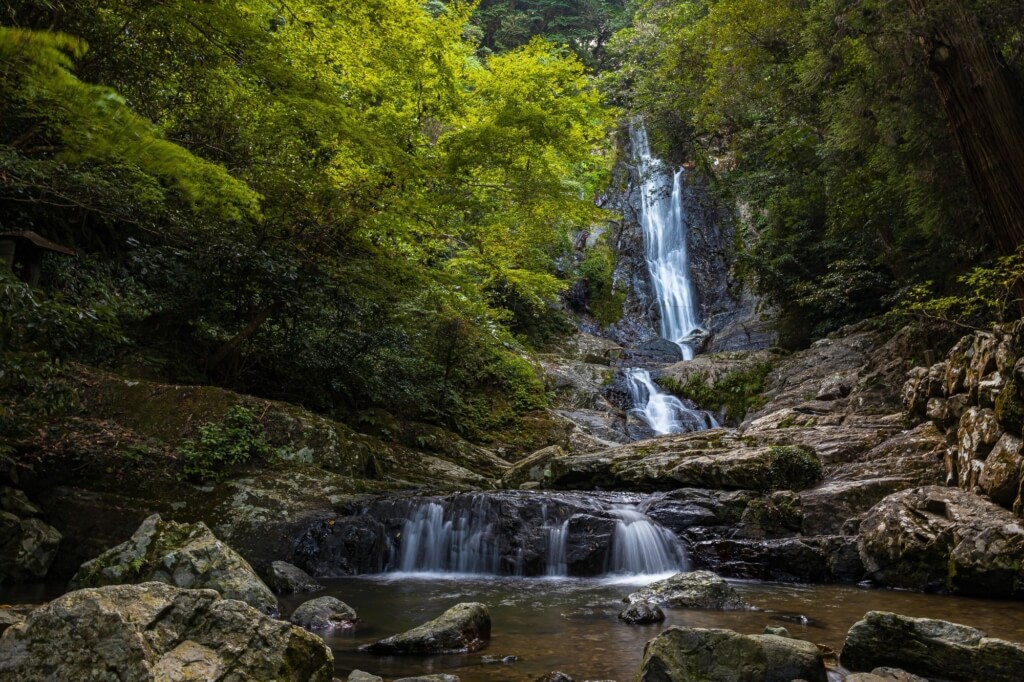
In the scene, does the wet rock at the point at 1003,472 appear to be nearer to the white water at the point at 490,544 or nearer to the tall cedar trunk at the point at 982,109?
the tall cedar trunk at the point at 982,109

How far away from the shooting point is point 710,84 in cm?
1300

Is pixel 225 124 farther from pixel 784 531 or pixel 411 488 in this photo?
pixel 784 531

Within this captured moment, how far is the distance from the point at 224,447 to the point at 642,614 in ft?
19.1

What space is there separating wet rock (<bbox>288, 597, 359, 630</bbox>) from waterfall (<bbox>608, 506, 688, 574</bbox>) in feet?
12.0

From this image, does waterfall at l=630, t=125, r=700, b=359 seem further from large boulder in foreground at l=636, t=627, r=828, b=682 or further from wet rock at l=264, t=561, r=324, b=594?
large boulder in foreground at l=636, t=627, r=828, b=682

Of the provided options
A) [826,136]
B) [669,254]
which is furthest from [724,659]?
[669,254]

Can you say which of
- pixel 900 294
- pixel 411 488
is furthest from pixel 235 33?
pixel 900 294

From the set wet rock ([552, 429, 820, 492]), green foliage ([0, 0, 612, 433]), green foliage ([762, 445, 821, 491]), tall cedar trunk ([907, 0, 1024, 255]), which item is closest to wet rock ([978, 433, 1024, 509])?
green foliage ([762, 445, 821, 491])

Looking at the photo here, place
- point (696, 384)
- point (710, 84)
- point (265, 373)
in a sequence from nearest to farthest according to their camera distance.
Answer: point (265, 373) → point (710, 84) → point (696, 384)

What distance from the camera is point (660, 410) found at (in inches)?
672

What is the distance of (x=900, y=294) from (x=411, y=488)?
10.3 m

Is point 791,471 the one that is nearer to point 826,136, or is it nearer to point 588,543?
point 588,543

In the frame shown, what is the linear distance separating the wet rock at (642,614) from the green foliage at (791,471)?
414cm

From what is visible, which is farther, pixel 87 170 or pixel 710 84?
pixel 710 84
